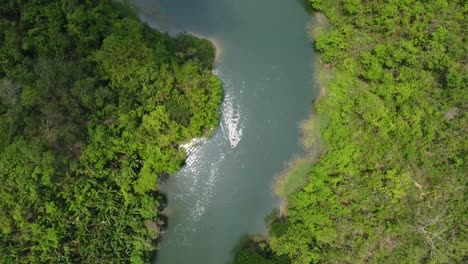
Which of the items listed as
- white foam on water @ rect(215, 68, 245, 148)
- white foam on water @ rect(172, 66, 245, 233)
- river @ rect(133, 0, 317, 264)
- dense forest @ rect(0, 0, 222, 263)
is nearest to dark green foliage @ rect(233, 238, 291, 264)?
river @ rect(133, 0, 317, 264)

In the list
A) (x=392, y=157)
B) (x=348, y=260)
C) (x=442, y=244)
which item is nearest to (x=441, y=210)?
(x=442, y=244)

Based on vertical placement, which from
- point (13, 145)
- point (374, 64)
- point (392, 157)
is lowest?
point (13, 145)

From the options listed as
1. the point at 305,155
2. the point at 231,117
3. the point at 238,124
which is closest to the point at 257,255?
the point at 305,155

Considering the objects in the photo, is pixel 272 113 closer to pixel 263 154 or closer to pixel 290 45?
pixel 263 154

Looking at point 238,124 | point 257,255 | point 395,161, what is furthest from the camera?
point 238,124

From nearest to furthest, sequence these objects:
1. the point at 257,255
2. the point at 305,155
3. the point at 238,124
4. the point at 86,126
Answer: the point at 86,126 < the point at 257,255 < the point at 305,155 < the point at 238,124

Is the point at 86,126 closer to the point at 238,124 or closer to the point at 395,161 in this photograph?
the point at 238,124
